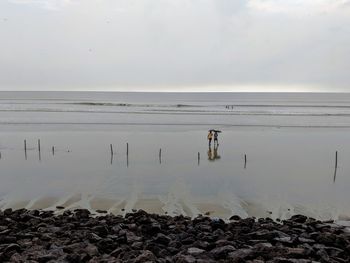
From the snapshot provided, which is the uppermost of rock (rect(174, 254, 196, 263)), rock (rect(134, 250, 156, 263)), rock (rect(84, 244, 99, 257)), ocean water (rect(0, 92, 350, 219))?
rock (rect(134, 250, 156, 263))

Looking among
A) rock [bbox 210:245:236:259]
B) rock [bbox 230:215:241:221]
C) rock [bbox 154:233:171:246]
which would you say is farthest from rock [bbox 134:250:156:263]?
rock [bbox 230:215:241:221]

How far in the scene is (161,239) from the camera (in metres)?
12.8

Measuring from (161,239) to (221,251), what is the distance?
213 cm

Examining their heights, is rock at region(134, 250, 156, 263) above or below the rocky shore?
above

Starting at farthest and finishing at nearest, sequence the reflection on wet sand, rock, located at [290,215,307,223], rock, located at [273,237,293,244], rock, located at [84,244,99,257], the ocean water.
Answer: the reflection on wet sand → the ocean water → rock, located at [290,215,307,223] → rock, located at [273,237,293,244] → rock, located at [84,244,99,257]

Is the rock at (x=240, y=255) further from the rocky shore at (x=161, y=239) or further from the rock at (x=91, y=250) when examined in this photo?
the rock at (x=91, y=250)

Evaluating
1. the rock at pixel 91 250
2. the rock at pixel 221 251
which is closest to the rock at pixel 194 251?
the rock at pixel 221 251

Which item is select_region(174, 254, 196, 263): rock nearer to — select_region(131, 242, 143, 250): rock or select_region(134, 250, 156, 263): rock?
select_region(134, 250, 156, 263): rock

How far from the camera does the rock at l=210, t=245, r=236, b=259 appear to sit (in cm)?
1131

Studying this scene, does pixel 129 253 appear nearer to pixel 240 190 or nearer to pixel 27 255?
pixel 27 255

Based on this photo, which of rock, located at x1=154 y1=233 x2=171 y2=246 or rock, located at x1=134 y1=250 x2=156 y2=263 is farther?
rock, located at x1=154 y1=233 x2=171 y2=246

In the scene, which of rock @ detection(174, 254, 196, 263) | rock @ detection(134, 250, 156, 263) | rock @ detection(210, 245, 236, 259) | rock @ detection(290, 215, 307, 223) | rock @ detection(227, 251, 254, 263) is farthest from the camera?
rock @ detection(290, 215, 307, 223)

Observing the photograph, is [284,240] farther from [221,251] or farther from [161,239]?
[161,239]

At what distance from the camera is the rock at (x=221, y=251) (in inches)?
445
